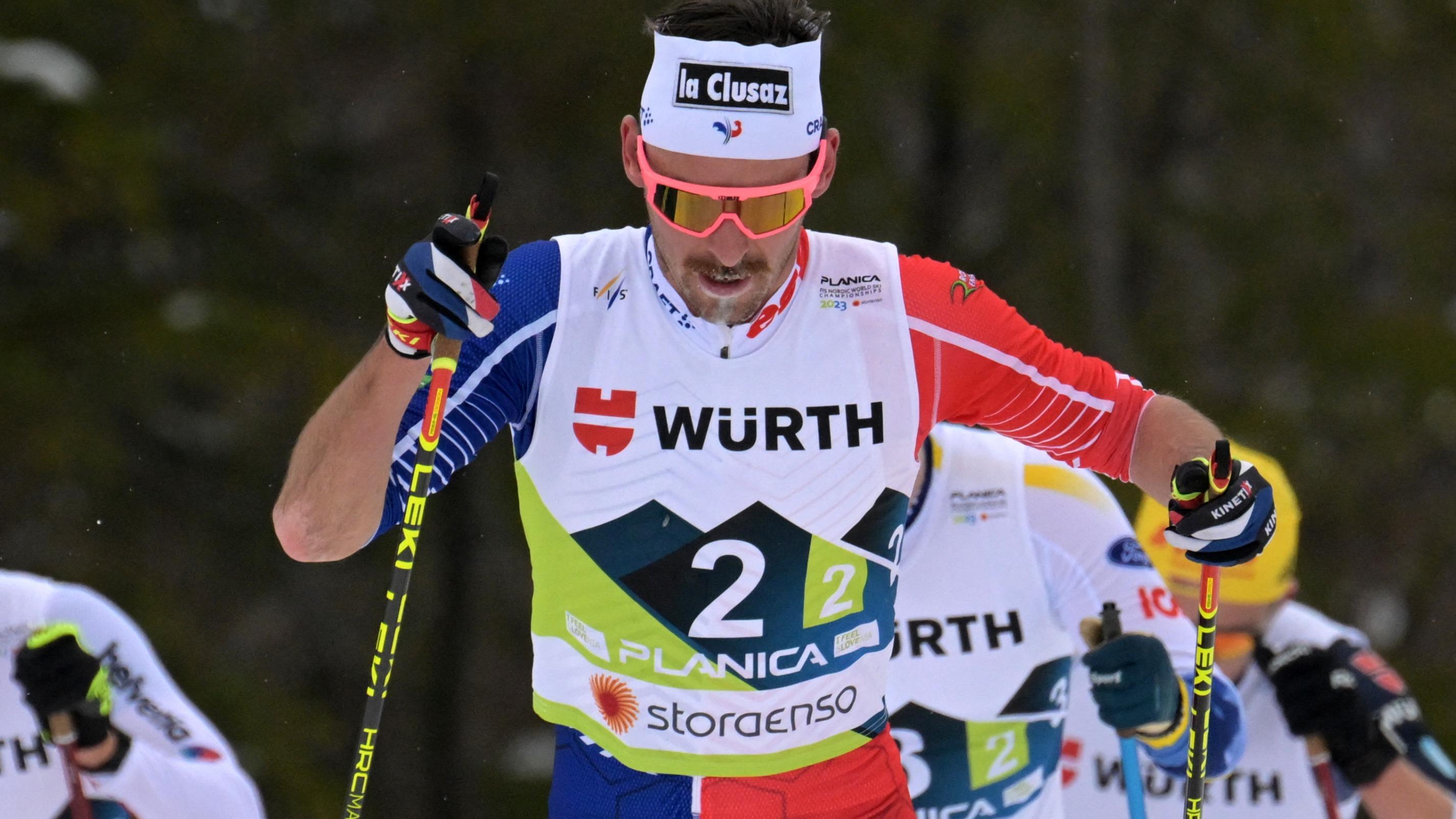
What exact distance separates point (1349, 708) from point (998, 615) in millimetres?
1248

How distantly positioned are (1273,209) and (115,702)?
851 centimetres

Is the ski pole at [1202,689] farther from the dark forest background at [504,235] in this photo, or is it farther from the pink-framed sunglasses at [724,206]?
the dark forest background at [504,235]

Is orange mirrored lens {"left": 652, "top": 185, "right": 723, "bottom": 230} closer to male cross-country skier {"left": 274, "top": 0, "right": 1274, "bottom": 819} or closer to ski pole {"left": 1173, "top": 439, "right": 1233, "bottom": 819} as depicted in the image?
male cross-country skier {"left": 274, "top": 0, "right": 1274, "bottom": 819}

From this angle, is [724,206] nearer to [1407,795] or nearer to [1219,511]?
[1219,511]

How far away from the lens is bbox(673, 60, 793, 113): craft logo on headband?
287 cm

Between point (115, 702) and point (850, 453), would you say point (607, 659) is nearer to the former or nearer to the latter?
point (850, 453)

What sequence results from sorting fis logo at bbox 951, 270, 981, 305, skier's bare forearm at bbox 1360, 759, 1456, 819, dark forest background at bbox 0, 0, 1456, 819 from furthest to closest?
1. dark forest background at bbox 0, 0, 1456, 819
2. skier's bare forearm at bbox 1360, 759, 1456, 819
3. fis logo at bbox 951, 270, 981, 305

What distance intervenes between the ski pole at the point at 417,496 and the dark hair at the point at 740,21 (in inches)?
18.0

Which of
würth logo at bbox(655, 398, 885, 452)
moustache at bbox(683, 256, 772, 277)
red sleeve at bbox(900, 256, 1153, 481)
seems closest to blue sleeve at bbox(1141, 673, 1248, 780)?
red sleeve at bbox(900, 256, 1153, 481)

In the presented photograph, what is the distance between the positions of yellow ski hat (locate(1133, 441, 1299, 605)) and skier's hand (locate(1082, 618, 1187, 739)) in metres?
1.34

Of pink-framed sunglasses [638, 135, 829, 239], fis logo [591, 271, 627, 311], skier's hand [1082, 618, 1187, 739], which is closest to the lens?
pink-framed sunglasses [638, 135, 829, 239]

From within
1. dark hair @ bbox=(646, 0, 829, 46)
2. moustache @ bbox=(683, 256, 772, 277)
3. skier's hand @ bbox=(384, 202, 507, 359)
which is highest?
dark hair @ bbox=(646, 0, 829, 46)

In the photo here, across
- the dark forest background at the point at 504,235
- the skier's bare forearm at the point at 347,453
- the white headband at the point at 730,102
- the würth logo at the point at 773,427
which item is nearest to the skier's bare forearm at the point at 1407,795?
the würth logo at the point at 773,427

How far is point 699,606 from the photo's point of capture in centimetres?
290
